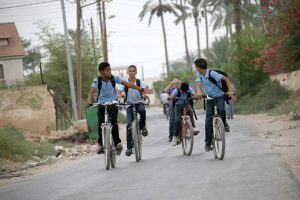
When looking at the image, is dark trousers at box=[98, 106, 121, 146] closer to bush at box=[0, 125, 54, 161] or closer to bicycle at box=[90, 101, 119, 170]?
bicycle at box=[90, 101, 119, 170]

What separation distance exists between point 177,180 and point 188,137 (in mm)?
4273

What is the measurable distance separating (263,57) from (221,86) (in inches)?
898

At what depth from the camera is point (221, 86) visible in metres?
13.5

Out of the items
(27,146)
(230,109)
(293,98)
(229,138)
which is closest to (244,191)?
(229,138)

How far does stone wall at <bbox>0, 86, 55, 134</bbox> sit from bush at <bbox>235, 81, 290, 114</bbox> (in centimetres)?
1211

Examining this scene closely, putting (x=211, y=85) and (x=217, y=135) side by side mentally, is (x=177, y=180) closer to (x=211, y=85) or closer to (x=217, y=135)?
(x=217, y=135)

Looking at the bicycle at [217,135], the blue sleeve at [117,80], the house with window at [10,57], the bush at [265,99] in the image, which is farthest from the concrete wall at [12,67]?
the bicycle at [217,135]

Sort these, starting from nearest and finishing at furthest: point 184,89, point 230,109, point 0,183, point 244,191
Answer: point 244,191, point 0,183, point 184,89, point 230,109

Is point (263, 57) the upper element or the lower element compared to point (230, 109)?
upper

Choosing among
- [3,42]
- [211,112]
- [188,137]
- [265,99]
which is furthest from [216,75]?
[3,42]

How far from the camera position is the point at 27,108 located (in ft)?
96.3

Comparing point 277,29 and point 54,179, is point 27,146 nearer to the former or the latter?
point 54,179

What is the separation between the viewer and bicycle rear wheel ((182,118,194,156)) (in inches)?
580

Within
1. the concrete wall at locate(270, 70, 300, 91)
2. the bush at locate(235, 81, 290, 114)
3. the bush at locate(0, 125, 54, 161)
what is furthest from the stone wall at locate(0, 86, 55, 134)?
the concrete wall at locate(270, 70, 300, 91)
